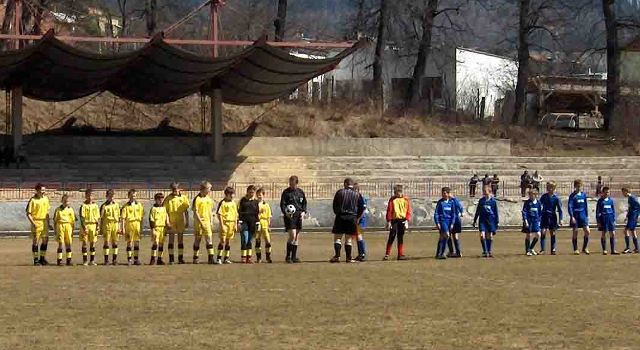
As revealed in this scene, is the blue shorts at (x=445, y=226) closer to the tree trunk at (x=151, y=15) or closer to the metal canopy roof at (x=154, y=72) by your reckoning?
the metal canopy roof at (x=154, y=72)

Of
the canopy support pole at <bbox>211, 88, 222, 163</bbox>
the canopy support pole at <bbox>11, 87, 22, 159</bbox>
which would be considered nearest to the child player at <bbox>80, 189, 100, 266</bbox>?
the canopy support pole at <bbox>11, 87, 22, 159</bbox>

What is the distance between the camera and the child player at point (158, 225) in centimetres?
2559

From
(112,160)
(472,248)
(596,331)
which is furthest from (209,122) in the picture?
(596,331)

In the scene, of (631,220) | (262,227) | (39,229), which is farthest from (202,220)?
(631,220)

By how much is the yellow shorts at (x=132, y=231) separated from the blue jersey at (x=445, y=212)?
24.0 feet

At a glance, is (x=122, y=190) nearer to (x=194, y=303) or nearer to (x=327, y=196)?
(x=327, y=196)

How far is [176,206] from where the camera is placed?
25.8 m

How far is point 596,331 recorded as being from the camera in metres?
13.2

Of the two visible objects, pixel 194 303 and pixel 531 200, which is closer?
pixel 194 303

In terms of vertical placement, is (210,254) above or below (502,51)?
below

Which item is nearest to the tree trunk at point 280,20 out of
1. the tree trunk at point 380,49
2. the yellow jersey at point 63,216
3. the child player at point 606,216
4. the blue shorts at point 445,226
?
the tree trunk at point 380,49

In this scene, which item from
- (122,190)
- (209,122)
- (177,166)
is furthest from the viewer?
(209,122)

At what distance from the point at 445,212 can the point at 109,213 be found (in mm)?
→ 8185

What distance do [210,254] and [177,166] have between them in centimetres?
2680
